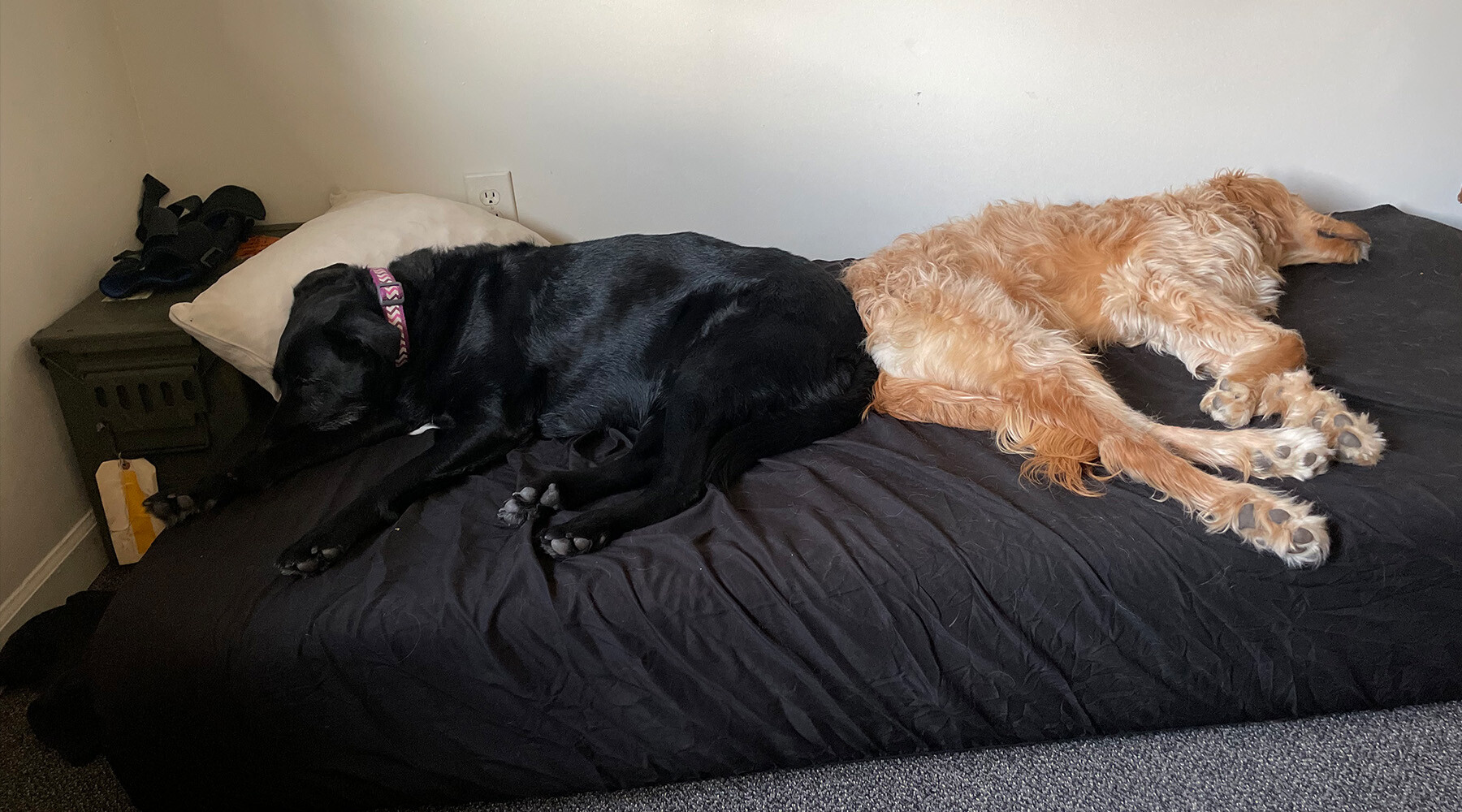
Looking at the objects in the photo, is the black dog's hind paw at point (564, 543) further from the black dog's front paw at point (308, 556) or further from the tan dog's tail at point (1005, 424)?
the tan dog's tail at point (1005, 424)

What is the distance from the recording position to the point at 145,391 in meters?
2.04

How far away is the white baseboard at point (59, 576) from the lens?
1939mm

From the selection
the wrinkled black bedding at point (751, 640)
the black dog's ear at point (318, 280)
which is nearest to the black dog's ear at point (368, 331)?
the black dog's ear at point (318, 280)

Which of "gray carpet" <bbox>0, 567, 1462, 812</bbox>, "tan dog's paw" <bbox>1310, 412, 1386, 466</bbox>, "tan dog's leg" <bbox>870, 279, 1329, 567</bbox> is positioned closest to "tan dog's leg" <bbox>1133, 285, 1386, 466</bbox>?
"tan dog's paw" <bbox>1310, 412, 1386, 466</bbox>

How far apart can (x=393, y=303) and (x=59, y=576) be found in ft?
3.57

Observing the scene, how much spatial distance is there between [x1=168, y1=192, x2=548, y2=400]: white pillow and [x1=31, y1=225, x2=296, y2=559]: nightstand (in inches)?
4.4

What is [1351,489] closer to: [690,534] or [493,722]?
[690,534]

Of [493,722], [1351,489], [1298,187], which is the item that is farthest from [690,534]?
[1298,187]

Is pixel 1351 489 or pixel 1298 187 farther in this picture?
pixel 1298 187

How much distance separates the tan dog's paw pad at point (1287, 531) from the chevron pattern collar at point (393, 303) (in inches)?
70.8

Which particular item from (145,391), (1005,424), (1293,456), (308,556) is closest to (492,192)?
(145,391)

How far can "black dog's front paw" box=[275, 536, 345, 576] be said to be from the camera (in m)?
1.57

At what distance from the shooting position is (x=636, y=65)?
2566mm

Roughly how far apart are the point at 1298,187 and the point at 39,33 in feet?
12.2
